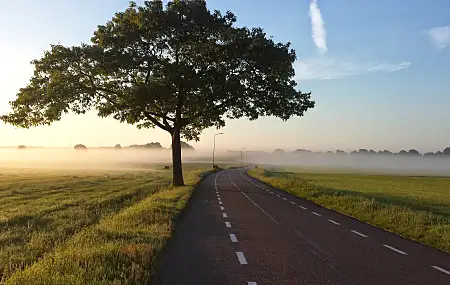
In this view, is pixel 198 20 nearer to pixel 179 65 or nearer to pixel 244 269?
pixel 179 65

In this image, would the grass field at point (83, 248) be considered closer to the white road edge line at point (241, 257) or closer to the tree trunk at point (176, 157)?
the white road edge line at point (241, 257)

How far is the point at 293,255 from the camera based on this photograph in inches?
347

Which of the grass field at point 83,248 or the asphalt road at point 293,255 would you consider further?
the asphalt road at point 293,255

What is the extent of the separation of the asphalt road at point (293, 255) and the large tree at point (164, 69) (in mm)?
13738

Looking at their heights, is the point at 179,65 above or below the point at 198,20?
below

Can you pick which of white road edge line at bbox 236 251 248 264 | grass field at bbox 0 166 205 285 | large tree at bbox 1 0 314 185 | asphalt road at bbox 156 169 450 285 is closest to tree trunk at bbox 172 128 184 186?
large tree at bbox 1 0 314 185

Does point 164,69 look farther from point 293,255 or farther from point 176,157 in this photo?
point 293,255

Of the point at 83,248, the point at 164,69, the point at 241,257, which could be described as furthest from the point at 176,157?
the point at 241,257

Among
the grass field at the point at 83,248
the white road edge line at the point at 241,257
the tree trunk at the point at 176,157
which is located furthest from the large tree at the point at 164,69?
the white road edge line at the point at 241,257

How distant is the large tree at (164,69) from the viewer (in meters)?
25.2

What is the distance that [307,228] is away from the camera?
499 inches

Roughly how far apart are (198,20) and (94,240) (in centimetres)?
1972

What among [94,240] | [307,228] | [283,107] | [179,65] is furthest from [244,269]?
[283,107]

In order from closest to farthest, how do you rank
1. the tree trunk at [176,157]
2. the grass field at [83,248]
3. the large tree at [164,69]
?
1. the grass field at [83,248]
2. the large tree at [164,69]
3. the tree trunk at [176,157]
